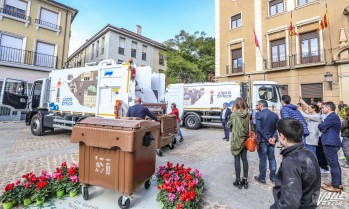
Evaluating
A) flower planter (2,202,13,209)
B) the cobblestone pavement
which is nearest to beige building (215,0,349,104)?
the cobblestone pavement

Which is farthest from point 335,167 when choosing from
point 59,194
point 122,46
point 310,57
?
point 122,46

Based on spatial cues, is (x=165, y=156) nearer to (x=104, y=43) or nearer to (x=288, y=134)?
(x=288, y=134)

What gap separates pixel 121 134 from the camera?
8.86 feet

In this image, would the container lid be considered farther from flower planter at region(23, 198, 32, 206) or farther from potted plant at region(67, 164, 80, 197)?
flower planter at region(23, 198, 32, 206)

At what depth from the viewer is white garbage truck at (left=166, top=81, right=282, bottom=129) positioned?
1097cm

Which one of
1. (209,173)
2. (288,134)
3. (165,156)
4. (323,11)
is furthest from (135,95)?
(323,11)

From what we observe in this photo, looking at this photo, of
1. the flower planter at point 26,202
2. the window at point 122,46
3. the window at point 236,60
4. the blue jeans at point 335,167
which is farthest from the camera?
the window at point 122,46

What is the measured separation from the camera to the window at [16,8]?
14.4 metres

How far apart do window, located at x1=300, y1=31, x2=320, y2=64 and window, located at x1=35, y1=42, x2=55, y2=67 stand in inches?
861

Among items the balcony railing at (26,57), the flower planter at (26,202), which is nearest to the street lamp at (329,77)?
the flower planter at (26,202)

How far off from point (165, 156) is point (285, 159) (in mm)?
4739

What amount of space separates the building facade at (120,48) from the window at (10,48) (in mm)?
8331

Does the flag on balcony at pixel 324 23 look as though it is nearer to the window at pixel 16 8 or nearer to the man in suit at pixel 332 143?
the man in suit at pixel 332 143

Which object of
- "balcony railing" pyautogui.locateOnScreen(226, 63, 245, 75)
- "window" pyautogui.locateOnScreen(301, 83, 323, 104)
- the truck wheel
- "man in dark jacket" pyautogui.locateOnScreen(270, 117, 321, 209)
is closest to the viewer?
"man in dark jacket" pyautogui.locateOnScreen(270, 117, 321, 209)
